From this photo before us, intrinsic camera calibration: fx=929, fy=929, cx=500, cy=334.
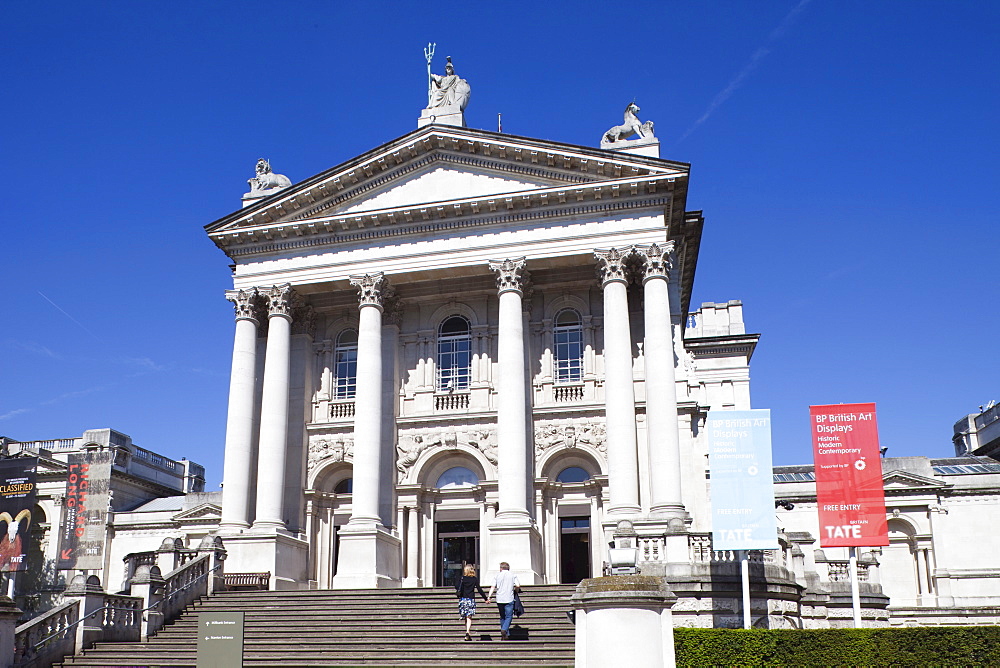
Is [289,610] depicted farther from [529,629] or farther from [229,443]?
[229,443]

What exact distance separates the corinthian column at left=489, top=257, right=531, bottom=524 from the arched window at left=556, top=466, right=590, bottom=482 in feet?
6.13

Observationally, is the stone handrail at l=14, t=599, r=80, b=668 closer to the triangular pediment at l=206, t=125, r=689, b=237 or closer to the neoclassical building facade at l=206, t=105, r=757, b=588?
the neoclassical building facade at l=206, t=105, r=757, b=588

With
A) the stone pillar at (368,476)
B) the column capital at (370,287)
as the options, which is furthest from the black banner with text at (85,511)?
the column capital at (370,287)

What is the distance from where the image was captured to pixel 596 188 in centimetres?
3042

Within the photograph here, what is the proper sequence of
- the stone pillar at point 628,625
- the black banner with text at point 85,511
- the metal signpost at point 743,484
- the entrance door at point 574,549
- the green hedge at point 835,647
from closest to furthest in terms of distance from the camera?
the stone pillar at point 628,625 → the green hedge at point 835,647 → the metal signpost at point 743,484 → the entrance door at point 574,549 → the black banner with text at point 85,511

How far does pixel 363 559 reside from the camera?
29.0 meters

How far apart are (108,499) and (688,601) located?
120ft

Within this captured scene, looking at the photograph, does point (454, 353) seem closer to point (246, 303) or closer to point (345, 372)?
point (345, 372)

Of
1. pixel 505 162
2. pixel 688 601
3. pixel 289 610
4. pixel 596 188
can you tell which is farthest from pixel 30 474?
pixel 688 601

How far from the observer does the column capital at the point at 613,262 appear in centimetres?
3034

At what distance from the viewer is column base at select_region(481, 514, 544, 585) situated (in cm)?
2733

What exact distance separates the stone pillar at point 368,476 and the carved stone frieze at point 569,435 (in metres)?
5.49

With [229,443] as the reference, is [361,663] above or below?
below

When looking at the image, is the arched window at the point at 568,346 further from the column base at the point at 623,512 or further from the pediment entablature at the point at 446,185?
the column base at the point at 623,512
